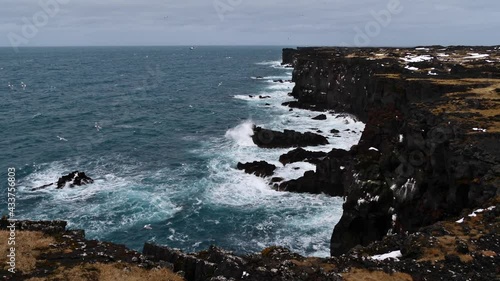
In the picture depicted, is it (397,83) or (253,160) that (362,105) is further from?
(253,160)

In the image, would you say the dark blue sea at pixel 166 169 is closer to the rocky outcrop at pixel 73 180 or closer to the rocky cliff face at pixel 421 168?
the rocky outcrop at pixel 73 180

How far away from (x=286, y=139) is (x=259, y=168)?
15.0 meters

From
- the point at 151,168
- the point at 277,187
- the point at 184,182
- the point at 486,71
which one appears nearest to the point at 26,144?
the point at 151,168

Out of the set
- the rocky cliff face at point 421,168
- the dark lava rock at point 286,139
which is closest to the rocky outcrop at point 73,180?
the rocky cliff face at point 421,168

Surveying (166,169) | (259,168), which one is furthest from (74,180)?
(259,168)

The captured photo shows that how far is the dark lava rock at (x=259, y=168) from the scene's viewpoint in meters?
56.3

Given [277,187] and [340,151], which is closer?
[277,187]

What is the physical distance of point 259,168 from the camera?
188ft

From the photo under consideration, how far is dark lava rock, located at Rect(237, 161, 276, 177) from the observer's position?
185ft

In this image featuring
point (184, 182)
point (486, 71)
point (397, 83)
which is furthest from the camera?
point (486, 71)

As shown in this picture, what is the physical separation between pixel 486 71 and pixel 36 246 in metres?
71.8

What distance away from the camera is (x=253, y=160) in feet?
208

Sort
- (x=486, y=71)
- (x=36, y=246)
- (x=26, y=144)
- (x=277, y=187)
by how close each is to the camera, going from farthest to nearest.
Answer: (x=26, y=144)
(x=486, y=71)
(x=277, y=187)
(x=36, y=246)

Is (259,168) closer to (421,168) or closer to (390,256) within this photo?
(421,168)
